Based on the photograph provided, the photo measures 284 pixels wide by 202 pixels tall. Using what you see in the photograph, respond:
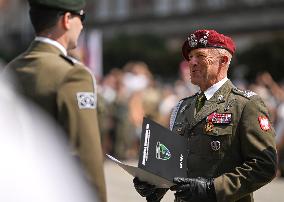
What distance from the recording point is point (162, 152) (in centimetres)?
376

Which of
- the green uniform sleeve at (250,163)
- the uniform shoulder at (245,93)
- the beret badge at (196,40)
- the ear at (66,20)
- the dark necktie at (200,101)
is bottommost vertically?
the green uniform sleeve at (250,163)

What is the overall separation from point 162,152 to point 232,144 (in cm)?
34

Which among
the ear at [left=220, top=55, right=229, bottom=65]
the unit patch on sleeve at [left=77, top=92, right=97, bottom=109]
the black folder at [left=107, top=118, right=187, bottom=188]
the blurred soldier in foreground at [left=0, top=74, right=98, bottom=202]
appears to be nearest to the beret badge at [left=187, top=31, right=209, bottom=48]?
the ear at [left=220, top=55, right=229, bottom=65]

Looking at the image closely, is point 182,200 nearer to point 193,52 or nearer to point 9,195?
point 193,52

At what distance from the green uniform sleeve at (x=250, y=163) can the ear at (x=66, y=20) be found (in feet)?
3.28

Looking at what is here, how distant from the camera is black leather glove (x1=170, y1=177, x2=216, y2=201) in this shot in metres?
3.72

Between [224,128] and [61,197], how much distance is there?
4.35 feet

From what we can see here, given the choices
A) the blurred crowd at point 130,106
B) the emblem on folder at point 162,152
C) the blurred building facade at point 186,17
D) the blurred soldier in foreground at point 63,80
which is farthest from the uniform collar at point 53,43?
the blurred building facade at point 186,17

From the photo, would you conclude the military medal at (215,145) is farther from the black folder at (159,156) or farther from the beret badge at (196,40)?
the beret badge at (196,40)

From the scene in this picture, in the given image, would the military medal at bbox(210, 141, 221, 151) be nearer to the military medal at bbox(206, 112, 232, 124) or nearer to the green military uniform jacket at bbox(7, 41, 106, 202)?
the military medal at bbox(206, 112, 232, 124)

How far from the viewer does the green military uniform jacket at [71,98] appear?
9.77 feet

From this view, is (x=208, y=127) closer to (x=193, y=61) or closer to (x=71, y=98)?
(x=193, y=61)

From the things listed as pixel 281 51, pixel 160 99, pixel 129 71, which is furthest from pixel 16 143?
pixel 281 51

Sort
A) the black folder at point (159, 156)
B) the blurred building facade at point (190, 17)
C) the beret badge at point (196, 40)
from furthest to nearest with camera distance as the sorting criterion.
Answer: the blurred building facade at point (190, 17)
the beret badge at point (196, 40)
the black folder at point (159, 156)
